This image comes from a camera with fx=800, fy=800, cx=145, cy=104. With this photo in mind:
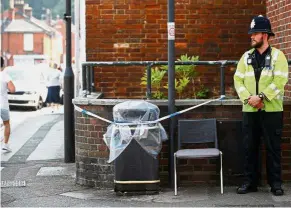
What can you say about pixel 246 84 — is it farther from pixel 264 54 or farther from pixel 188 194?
pixel 188 194

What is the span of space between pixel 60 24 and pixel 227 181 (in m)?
111

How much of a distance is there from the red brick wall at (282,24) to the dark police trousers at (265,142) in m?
1.19

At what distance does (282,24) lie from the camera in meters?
10.6

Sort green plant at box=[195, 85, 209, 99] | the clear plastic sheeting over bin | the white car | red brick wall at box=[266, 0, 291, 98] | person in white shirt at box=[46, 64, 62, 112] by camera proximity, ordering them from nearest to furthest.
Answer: the clear plastic sheeting over bin, red brick wall at box=[266, 0, 291, 98], green plant at box=[195, 85, 209, 99], person in white shirt at box=[46, 64, 62, 112], the white car

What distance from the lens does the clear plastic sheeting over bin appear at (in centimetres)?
903

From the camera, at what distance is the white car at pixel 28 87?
92.7 feet

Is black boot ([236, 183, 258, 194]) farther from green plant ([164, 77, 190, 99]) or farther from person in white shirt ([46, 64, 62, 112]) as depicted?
person in white shirt ([46, 64, 62, 112])

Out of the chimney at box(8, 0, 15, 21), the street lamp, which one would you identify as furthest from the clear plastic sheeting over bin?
the chimney at box(8, 0, 15, 21)

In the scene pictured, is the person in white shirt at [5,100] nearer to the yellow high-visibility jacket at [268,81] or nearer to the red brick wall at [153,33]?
the red brick wall at [153,33]

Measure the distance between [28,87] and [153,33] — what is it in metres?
17.1

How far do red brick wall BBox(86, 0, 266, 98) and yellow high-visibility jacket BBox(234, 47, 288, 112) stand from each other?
3116 mm

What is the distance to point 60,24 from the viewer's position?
119 meters

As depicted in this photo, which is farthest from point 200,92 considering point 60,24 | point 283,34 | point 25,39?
point 60,24

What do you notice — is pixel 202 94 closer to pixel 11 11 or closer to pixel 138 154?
pixel 138 154
